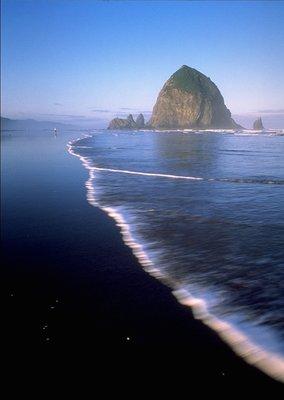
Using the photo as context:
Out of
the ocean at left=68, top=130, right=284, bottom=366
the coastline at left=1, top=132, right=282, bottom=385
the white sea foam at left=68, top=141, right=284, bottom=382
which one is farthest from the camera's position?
the ocean at left=68, top=130, right=284, bottom=366

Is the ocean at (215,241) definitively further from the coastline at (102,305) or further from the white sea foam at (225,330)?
the coastline at (102,305)

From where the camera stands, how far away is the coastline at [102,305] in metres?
4.12

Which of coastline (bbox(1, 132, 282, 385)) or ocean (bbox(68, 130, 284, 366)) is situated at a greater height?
ocean (bbox(68, 130, 284, 366))

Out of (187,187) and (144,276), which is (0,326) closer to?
(144,276)

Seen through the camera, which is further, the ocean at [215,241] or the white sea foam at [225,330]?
the ocean at [215,241]

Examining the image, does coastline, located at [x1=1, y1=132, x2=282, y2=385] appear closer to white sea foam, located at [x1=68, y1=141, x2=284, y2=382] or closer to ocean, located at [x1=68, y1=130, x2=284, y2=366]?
white sea foam, located at [x1=68, y1=141, x2=284, y2=382]

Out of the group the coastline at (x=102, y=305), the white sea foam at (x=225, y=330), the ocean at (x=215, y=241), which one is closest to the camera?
the white sea foam at (x=225, y=330)

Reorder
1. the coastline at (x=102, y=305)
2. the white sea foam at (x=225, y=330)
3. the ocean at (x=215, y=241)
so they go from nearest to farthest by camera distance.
A: the white sea foam at (x=225, y=330) → the coastline at (x=102, y=305) → the ocean at (x=215, y=241)

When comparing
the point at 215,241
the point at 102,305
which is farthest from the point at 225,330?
the point at 215,241

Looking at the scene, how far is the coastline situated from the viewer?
4117mm

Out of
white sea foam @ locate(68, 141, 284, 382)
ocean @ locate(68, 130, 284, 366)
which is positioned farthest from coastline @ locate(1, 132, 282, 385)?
ocean @ locate(68, 130, 284, 366)

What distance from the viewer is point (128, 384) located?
11.6ft

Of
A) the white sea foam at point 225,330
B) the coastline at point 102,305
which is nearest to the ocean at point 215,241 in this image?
the white sea foam at point 225,330

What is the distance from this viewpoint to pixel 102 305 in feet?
16.4
